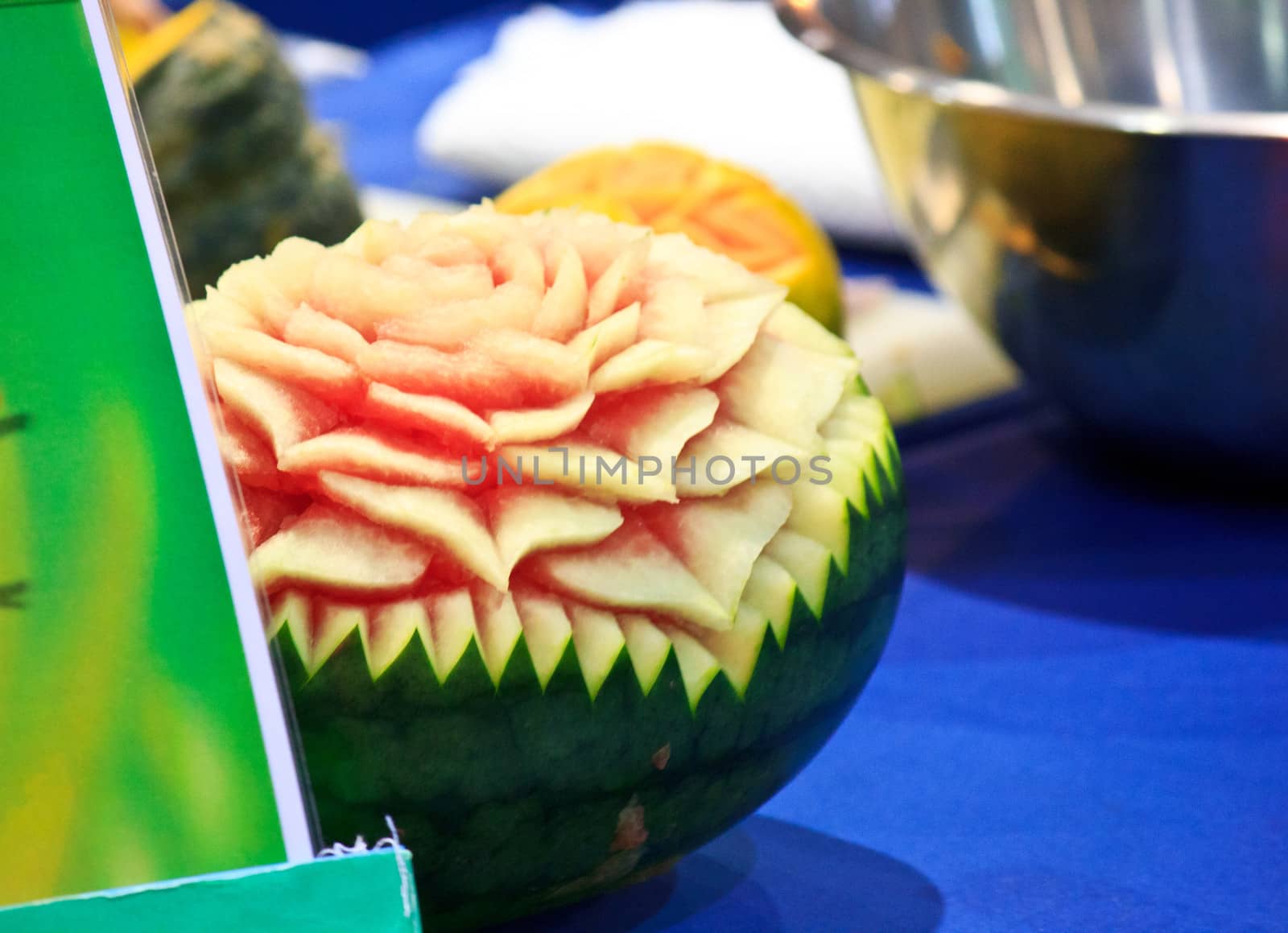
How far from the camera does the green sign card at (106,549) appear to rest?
33 cm

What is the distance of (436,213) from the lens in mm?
485

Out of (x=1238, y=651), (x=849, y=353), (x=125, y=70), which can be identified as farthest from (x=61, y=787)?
(x=1238, y=651)

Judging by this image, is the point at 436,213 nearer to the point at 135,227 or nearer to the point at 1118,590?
the point at 135,227

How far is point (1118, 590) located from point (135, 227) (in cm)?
59

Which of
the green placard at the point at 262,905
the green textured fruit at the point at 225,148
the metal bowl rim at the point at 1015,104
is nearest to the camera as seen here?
the green placard at the point at 262,905

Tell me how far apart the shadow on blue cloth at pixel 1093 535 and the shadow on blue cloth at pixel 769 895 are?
266 mm

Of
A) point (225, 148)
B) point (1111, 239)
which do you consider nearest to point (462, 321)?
point (1111, 239)

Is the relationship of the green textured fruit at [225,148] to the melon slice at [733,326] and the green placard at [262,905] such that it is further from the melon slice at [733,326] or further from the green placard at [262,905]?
the green placard at [262,905]

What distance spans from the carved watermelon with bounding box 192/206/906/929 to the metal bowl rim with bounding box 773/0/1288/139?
35cm

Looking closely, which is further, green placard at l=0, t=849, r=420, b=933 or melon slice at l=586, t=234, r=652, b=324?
melon slice at l=586, t=234, r=652, b=324

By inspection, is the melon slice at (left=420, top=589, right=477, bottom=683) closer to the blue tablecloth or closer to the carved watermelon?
the carved watermelon

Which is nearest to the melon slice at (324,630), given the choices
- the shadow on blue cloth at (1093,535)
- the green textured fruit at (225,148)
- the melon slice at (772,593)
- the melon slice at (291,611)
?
the melon slice at (291,611)

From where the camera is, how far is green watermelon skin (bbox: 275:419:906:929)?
1.27ft

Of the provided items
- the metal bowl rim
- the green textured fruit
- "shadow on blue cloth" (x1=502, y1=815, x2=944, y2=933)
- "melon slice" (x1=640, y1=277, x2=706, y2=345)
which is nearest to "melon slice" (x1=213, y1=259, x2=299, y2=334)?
"melon slice" (x1=640, y1=277, x2=706, y2=345)
